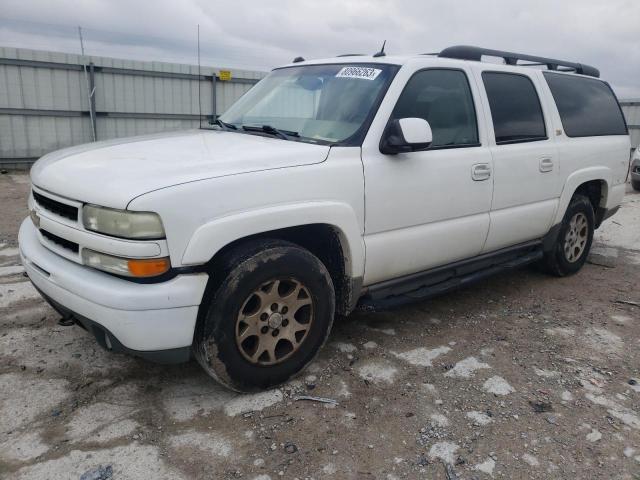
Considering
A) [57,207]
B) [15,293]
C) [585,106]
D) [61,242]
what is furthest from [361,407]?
[585,106]

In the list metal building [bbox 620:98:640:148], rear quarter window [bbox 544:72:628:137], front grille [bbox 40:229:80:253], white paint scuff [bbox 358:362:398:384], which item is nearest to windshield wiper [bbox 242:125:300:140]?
front grille [bbox 40:229:80:253]

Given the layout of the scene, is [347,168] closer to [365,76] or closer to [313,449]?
[365,76]

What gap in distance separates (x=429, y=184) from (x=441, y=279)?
78 cm

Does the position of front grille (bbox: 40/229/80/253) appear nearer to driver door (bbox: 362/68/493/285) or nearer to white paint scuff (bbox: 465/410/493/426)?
driver door (bbox: 362/68/493/285)

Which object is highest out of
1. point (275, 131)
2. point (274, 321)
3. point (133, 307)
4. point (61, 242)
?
point (275, 131)

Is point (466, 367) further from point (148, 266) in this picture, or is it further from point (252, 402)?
point (148, 266)

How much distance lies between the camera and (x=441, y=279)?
3760 mm

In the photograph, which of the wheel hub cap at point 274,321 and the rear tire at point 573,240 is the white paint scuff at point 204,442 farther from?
the rear tire at point 573,240

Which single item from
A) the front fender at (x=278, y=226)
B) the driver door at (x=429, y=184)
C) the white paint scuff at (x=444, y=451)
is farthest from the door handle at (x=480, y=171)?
the white paint scuff at (x=444, y=451)

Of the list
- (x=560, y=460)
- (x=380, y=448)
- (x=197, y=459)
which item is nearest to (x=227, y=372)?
(x=197, y=459)

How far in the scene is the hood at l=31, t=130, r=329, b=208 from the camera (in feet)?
7.96

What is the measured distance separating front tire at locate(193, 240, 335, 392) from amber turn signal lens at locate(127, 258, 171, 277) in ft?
1.03

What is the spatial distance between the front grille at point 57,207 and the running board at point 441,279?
174 centimetres

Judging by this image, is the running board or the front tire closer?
the front tire
